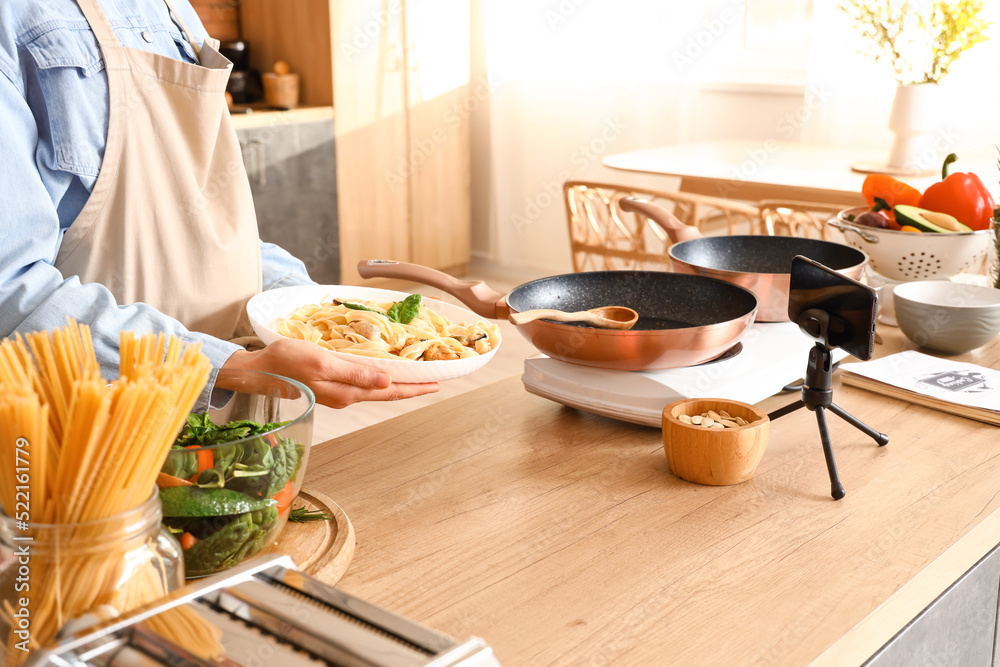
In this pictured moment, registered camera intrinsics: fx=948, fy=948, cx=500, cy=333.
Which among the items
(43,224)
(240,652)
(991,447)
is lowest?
(991,447)

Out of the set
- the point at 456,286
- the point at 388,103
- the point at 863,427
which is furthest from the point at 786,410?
the point at 388,103

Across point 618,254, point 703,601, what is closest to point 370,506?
point 703,601

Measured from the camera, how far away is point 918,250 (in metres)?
1.53

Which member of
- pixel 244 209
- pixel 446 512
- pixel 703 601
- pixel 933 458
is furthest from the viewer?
pixel 244 209

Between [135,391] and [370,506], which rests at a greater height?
[135,391]

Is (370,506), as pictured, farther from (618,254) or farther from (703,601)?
(618,254)

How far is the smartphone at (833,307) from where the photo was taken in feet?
3.20

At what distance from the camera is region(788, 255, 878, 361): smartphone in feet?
3.20

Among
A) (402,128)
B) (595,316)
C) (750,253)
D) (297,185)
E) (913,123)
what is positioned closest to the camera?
(595,316)

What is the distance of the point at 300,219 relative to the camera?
14.3ft

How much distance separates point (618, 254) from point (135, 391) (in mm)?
2766

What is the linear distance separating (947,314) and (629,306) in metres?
0.47

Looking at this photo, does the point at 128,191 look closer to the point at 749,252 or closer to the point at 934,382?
the point at 749,252

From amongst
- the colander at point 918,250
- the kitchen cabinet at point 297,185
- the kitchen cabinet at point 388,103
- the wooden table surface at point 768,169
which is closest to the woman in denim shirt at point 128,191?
the colander at point 918,250
